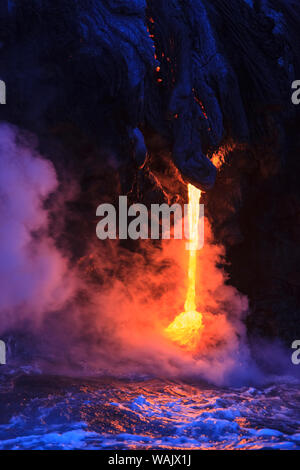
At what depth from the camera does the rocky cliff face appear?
4.63 m

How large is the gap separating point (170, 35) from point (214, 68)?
0.66 m

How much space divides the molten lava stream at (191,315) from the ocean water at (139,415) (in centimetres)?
93

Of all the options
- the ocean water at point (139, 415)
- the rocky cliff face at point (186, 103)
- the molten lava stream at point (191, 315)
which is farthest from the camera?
the molten lava stream at point (191, 315)

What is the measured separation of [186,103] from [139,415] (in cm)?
315

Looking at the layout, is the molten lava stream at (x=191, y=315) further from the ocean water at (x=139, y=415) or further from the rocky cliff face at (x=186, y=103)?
the ocean water at (x=139, y=415)

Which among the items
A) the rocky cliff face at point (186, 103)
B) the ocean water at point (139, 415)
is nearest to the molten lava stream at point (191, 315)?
the rocky cliff face at point (186, 103)

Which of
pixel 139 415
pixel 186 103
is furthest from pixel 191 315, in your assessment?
pixel 186 103

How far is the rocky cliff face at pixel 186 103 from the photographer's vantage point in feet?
15.2

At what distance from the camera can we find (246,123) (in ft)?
18.5

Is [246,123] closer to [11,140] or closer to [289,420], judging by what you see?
[11,140]

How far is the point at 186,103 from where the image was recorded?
197 inches

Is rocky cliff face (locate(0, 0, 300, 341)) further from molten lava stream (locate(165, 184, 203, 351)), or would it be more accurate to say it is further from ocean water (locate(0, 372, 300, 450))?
ocean water (locate(0, 372, 300, 450))

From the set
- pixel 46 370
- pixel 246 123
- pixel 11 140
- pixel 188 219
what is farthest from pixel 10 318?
Result: pixel 246 123

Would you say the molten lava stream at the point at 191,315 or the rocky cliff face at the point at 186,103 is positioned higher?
the rocky cliff face at the point at 186,103
